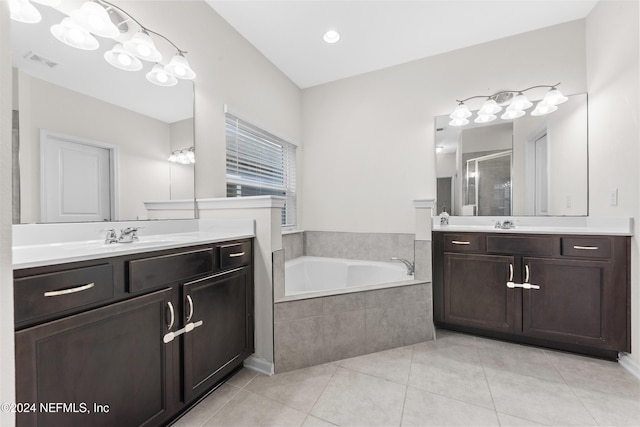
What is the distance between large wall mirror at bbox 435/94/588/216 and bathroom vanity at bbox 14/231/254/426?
229cm

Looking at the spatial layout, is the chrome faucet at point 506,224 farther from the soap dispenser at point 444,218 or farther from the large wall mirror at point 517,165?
the soap dispenser at point 444,218

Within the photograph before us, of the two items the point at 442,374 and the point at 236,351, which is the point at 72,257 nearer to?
the point at 236,351

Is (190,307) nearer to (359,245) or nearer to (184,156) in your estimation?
(184,156)

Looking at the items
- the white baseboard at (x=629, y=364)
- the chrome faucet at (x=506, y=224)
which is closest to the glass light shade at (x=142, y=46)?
the chrome faucet at (x=506, y=224)

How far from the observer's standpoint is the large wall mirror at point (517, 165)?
2.30 meters

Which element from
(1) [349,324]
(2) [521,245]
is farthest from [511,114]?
(1) [349,324]

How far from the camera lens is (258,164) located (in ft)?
9.04

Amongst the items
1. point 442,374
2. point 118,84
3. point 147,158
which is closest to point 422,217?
point 442,374

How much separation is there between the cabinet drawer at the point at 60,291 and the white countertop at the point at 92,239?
50 mm

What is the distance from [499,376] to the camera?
5.52 ft

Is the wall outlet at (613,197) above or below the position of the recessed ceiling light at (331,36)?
below

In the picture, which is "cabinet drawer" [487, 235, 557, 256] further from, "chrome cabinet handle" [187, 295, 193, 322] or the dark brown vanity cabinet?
"chrome cabinet handle" [187, 295, 193, 322]

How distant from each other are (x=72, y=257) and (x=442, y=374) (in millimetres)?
2039

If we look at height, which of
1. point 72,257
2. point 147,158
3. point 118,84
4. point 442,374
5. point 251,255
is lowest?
point 442,374
